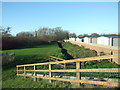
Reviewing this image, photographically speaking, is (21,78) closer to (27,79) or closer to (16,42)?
(27,79)

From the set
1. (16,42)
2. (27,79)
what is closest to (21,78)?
(27,79)

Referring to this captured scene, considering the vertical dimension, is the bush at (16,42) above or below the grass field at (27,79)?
above

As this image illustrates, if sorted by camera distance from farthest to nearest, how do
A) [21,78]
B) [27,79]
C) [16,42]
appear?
[16,42], [21,78], [27,79]

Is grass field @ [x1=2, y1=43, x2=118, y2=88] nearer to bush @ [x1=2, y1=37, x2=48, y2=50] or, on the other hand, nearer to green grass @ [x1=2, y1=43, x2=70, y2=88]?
green grass @ [x1=2, y1=43, x2=70, y2=88]

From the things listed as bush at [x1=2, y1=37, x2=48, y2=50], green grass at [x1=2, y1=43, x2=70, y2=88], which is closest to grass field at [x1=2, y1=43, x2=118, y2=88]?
green grass at [x1=2, y1=43, x2=70, y2=88]

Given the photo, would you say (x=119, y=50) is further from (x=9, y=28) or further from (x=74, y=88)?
(x=9, y=28)

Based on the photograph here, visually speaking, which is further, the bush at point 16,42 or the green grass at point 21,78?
the bush at point 16,42

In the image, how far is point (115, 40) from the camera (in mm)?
11461

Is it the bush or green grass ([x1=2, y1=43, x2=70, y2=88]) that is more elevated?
the bush

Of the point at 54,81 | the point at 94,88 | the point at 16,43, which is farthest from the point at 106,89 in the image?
the point at 16,43

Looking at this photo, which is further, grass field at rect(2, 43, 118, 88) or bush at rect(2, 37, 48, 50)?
bush at rect(2, 37, 48, 50)

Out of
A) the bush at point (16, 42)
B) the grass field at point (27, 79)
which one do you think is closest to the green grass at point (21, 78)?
the grass field at point (27, 79)

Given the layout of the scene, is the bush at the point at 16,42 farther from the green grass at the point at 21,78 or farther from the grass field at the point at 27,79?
the grass field at the point at 27,79

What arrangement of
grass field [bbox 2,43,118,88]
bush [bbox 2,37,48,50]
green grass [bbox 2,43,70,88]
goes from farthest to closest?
bush [bbox 2,37,48,50] → green grass [bbox 2,43,70,88] → grass field [bbox 2,43,118,88]
